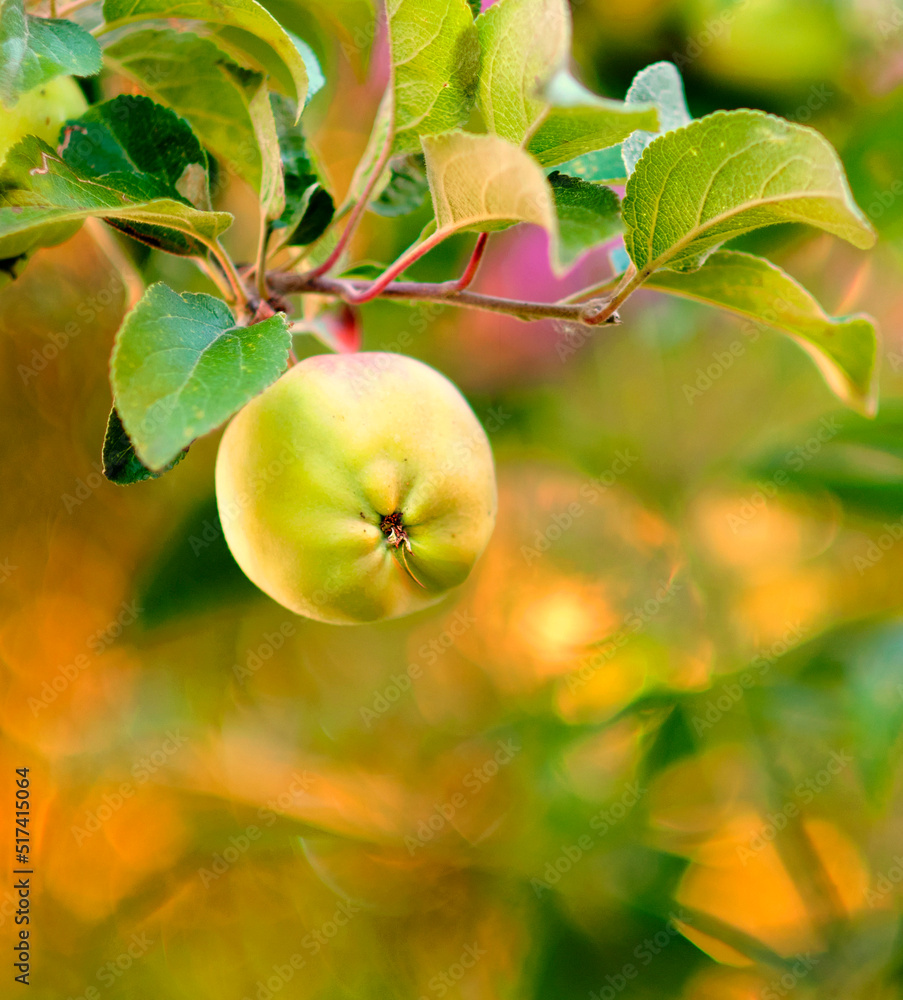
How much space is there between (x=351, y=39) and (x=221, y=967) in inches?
43.9

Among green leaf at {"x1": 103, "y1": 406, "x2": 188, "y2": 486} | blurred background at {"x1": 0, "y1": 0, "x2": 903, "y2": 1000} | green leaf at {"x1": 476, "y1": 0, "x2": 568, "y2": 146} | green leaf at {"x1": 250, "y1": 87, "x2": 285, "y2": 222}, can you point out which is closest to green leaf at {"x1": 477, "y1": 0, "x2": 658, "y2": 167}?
green leaf at {"x1": 476, "y1": 0, "x2": 568, "y2": 146}

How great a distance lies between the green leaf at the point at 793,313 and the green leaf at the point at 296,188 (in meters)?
0.19

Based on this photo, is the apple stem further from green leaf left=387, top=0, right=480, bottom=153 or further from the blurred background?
the blurred background

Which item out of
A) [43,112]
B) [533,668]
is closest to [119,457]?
[43,112]

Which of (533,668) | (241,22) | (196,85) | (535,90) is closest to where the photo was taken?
(535,90)

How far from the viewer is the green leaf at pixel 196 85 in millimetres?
479

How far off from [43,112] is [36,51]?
0.26 ft

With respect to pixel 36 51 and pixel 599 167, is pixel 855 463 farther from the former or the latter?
pixel 36 51

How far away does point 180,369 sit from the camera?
1.06 feet

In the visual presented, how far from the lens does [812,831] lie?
3.37ft

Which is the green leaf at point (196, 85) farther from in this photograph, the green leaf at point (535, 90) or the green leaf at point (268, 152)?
the green leaf at point (535, 90)

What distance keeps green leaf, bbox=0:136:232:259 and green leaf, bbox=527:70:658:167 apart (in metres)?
0.15

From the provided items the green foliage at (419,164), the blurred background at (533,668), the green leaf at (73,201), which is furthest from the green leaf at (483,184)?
the blurred background at (533,668)

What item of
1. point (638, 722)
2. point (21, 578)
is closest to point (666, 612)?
point (638, 722)
